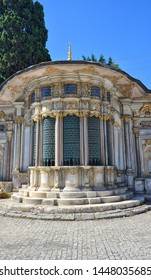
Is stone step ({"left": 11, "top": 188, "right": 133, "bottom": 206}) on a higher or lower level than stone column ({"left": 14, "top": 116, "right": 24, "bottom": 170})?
lower

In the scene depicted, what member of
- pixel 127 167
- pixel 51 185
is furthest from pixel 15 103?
pixel 127 167

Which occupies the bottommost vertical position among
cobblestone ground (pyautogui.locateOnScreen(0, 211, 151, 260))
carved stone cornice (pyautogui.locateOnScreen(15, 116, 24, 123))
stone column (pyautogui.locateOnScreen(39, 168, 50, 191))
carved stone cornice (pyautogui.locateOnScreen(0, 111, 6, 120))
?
cobblestone ground (pyautogui.locateOnScreen(0, 211, 151, 260))

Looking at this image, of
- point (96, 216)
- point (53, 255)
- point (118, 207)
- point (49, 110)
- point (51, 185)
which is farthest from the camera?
point (49, 110)

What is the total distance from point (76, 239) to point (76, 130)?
205 inches

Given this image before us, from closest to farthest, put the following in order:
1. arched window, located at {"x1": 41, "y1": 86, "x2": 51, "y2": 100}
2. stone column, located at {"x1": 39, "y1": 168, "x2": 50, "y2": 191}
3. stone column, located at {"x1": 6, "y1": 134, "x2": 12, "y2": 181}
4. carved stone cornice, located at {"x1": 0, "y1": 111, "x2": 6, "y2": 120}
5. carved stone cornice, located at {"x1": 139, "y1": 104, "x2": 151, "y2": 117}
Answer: stone column, located at {"x1": 39, "y1": 168, "x2": 50, "y2": 191}
arched window, located at {"x1": 41, "y1": 86, "x2": 51, "y2": 100}
stone column, located at {"x1": 6, "y1": 134, "x2": 12, "y2": 181}
carved stone cornice, located at {"x1": 139, "y1": 104, "x2": 151, "y2": 117}
carved stone cornice, located at {"x1": 0, "y1": 111, "x2": 6, "y2": 120}

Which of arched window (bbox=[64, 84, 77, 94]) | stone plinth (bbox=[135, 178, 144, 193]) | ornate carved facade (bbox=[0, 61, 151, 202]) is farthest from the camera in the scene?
stone plinth (bbox=[135, 178, 144, 193])

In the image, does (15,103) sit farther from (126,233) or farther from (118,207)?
(126,233)

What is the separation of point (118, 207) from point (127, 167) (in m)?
4.31

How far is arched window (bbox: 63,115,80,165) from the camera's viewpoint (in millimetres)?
8898

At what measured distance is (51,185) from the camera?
8.70 metres

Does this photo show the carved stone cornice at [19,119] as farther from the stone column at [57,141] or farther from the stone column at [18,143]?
the stone column at [57,141]

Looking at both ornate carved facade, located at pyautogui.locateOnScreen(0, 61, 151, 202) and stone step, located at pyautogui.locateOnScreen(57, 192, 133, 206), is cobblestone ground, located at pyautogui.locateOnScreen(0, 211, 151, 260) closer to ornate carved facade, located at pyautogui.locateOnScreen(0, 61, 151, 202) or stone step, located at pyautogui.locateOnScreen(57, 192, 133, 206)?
stone step, located at pyautogui.locateOnScreen(57, 192, 133, 206)

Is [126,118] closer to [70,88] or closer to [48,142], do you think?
[70,88]

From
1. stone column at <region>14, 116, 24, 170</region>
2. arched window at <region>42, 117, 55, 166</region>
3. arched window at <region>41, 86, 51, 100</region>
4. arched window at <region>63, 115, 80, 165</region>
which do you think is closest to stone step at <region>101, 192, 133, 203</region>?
arched window at <region>63, 115, 80, 165</region>
